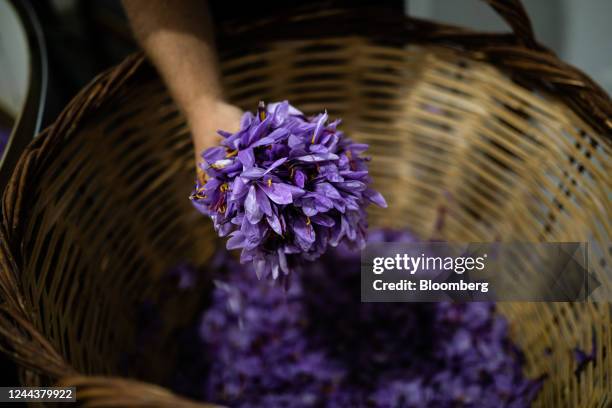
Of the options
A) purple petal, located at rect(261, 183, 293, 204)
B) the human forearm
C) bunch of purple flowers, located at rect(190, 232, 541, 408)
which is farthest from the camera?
bunch of purple flowers, located at rect(190, 232, 541, 408)

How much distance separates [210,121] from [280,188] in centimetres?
15

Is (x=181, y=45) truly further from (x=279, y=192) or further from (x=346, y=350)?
(x=346, y=350)

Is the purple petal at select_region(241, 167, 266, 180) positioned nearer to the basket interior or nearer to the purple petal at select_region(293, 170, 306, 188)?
the purple petal at select_region(293, 170, 306, 188)

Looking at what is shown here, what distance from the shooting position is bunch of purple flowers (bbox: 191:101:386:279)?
1.55 ft

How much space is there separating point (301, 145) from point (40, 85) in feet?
1.36

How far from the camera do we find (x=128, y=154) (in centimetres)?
72

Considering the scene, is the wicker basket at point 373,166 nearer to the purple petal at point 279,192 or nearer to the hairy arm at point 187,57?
the hairy arm at point 187,57

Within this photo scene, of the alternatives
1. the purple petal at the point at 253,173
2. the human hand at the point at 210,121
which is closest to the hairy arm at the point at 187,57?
the human hand at the point at 210,121

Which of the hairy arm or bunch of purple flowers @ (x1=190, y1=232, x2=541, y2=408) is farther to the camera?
bunch of purple flowers @ (x1=190, y1=232, x2=541, y2=408)

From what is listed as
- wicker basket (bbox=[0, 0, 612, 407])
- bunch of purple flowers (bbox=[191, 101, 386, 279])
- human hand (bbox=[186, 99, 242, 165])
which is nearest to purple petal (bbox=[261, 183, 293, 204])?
bunch of purple flowers (bbox=[191, 101, 386, 279])

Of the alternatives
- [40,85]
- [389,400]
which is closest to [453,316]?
[389,400]

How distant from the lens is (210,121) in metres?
0.57

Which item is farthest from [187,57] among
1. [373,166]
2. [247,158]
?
[373,166]

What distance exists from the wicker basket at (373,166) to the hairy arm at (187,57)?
71 millimetres
